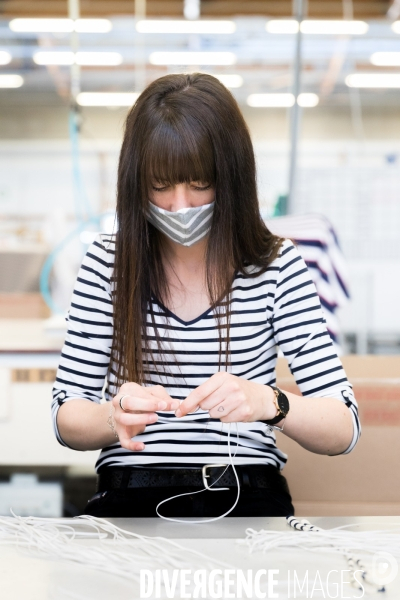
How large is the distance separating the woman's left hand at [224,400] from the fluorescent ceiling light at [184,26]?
3.98m

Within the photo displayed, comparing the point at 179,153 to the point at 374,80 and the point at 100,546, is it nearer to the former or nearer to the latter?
the point at 100,546

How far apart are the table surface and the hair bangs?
1.56 feet

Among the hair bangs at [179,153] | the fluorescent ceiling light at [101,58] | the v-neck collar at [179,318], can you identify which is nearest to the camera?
the hair bangs at [179,153]

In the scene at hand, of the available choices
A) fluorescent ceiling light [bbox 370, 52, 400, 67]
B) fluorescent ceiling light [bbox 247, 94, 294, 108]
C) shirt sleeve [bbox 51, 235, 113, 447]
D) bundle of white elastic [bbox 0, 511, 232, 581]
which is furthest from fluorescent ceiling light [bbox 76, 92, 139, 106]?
bundle of white elastic [bbox 0, 511, 232, 581]

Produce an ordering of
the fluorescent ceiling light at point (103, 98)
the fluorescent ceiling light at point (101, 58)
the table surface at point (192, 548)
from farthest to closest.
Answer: the fluorescent ceiling light at point (103, 98)
the fluorescent ceiling light at point (101, 58)
the table surface at point (192, 548)

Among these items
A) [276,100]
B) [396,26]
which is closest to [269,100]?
[276,100]

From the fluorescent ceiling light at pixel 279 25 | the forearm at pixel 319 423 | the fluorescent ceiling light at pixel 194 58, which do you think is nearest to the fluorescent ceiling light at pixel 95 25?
the fluorescent ceiling light at pixel 194 58

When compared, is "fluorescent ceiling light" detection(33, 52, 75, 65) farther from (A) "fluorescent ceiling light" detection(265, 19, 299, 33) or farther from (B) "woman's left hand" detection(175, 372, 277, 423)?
(B) "woman's left hand" detection(175, 372, 277, 423)

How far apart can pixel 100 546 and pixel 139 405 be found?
168mm

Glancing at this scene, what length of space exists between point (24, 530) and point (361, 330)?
3.45m

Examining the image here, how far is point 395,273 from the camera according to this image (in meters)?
3.87

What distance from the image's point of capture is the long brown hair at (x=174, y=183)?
39.4 inches

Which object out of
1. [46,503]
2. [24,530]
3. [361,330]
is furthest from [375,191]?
[24,530]

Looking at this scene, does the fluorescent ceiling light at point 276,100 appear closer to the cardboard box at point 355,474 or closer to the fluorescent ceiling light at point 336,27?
the fluorescent ceiling light at point 336,27
